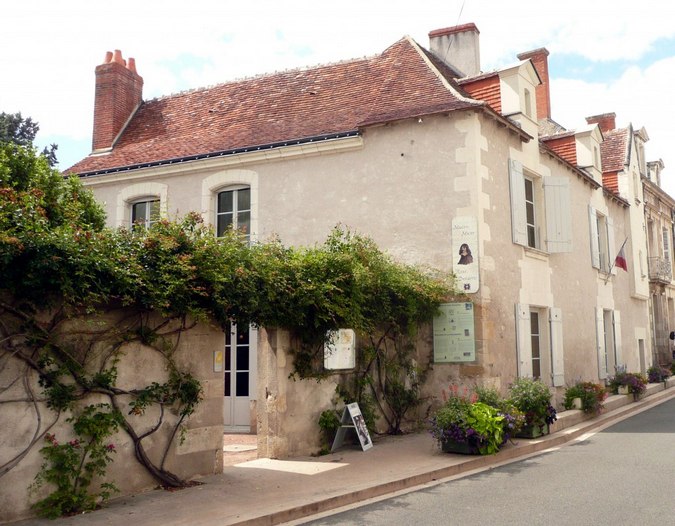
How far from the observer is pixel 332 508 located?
6223 mm

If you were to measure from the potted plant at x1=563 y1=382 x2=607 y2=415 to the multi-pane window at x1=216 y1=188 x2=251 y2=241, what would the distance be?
669 centimetres

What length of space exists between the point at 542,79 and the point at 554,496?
1546cm

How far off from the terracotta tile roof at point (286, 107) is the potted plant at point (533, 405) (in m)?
4.61

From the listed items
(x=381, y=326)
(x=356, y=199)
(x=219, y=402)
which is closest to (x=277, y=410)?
(x=219, y=402)

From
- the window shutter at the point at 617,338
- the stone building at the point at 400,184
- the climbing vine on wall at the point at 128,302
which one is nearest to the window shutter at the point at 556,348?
the stone building at the point at 400,184

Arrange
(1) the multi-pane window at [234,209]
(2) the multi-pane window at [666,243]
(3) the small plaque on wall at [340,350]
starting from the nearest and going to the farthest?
1. (3) the small plaque on wall at [340,350]
2. (1) the multi-pane window at [234,209]
3. (2) the multi-pane window at [666,243]

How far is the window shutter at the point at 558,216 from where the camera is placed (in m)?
13.2

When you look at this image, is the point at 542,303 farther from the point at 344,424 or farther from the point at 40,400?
the point at 40,400

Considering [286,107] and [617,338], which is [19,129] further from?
[617,338]

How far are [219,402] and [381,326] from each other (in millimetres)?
3467

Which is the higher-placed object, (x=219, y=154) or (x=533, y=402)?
(x=219, y=154)

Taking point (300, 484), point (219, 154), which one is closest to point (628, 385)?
point (219, 154)

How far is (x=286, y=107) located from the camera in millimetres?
13961

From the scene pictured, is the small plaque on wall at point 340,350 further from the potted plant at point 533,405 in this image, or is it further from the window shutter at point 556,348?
the window shutter at point 556,348
